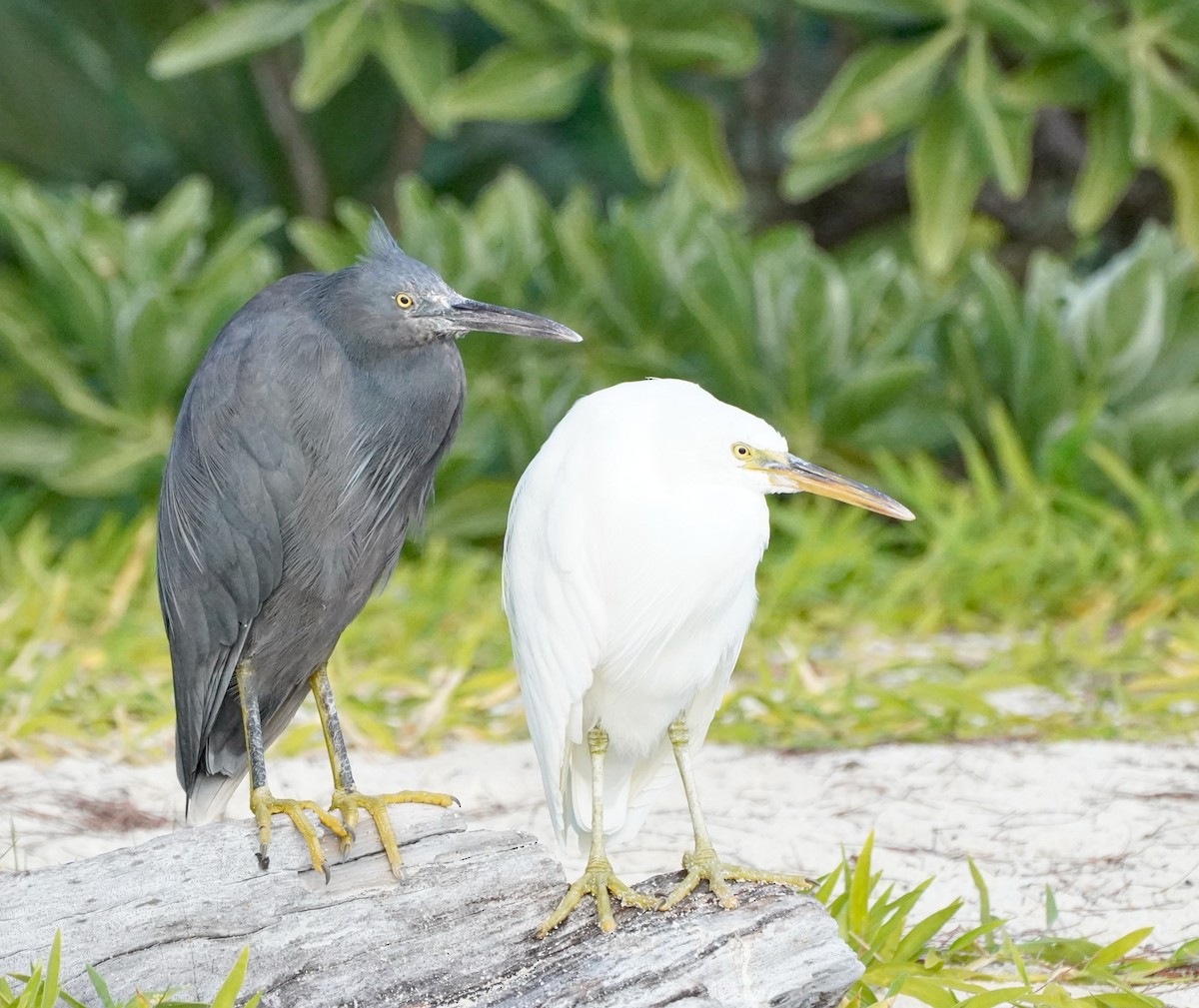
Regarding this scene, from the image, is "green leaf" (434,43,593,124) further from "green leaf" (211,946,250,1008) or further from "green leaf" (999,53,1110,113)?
"green leaf" (211,946,250,1008)

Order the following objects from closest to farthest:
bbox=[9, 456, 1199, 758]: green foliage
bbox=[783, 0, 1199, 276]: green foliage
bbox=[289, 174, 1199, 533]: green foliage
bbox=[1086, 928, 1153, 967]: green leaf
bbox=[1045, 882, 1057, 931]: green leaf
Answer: bbox=[1086, 928, 1153, 967]: green leaf, bbox=[1045, 882, 1057, 931]: green leaf, bbox=[9, 456, 1199, 758]: green foliage, bbox=[289, 174, 1199, 533]: green foliage, bbox=[783, 0, 1199, 276]: green foliage

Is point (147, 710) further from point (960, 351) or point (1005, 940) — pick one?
point (960, 351)

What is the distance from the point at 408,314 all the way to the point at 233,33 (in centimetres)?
349

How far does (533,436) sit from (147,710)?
5.41ft

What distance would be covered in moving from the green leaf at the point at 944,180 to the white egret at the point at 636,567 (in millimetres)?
3176

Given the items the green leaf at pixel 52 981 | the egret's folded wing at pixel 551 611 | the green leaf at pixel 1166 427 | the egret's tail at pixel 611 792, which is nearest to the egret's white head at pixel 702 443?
the egret's folded wing at pixel 551 611

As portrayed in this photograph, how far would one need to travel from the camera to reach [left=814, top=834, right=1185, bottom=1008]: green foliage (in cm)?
209

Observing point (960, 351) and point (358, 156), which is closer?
point (960, 351)

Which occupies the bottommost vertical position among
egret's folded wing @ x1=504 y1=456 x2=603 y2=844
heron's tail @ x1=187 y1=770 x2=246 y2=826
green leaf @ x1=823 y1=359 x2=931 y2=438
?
heron's tail @ x1=187 y1=770 x2=246 y2=826

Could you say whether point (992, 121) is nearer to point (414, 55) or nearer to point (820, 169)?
point (820, 169)

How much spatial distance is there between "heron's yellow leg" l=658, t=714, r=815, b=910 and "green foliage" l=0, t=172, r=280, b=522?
295 centimetres

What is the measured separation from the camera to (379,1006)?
192cm

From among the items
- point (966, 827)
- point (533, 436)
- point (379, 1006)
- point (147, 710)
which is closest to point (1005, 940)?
point (966, 827)

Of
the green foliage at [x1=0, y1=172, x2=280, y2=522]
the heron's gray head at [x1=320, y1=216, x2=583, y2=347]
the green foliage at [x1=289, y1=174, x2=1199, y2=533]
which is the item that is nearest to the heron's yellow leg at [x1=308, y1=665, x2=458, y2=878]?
the heron's gray head at [x1=320, y1=216, x2=583, y2=347]
